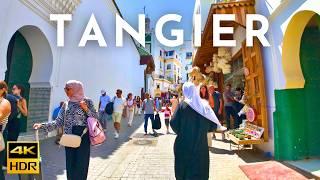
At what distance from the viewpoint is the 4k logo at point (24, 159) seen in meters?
3.45

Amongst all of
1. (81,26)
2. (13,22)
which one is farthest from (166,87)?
(13,22)

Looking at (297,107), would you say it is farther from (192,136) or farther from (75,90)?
(75,90)

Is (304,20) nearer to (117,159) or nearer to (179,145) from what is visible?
(179,145)

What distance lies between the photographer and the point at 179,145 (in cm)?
400

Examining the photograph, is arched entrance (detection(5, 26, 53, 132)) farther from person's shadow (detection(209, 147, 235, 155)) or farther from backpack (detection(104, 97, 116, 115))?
person's shadow (detection(209, 147, 235, 155))

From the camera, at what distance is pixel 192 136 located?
3.92 meters

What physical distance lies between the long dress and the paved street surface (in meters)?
1.15

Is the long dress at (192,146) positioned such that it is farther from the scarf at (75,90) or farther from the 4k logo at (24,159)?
the 4k logo at (24,159)

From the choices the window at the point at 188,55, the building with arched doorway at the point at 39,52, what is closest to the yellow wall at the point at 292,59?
the building with arched doorway at the point at 39,52

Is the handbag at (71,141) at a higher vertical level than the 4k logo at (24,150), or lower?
higher

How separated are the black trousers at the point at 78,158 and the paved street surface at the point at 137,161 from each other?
122 cm

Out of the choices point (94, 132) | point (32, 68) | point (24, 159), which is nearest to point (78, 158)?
point (94, 132)

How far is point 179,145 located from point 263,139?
9.80ft

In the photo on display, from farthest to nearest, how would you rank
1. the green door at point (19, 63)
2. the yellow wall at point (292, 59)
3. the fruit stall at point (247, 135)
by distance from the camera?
the green door at point (19, 63) → the fruit stall at point (247, 135) → the yellow wall at point (292, 59)
